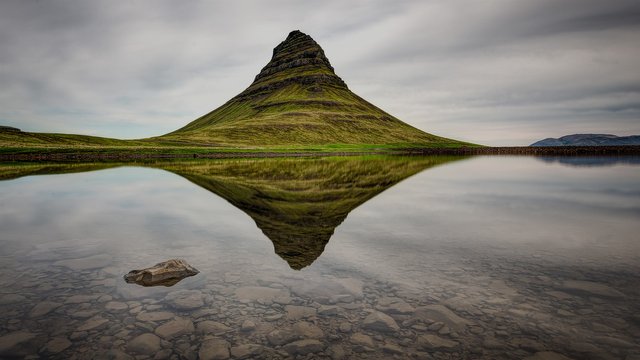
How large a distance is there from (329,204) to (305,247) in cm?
1180

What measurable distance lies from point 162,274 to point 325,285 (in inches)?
204

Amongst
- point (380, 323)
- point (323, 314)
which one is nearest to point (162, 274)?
point (323, 314)

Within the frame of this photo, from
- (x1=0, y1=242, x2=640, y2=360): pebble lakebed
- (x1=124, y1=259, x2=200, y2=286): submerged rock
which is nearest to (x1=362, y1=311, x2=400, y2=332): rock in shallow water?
(x1=0, y1=242, x2=640, y2=360): pebble lakebed

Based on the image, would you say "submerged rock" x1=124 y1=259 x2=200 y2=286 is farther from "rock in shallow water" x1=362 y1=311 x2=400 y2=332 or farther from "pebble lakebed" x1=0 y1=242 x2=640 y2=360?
"rock in shallow water" x1=362 y1=311 x2=400 y2=332

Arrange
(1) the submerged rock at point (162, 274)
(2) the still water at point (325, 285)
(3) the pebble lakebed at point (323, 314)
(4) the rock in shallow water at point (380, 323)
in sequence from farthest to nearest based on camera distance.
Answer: (1) the submerged rock at point (162, 274) < (4) the rock in shallow water at point (380, 323) < (2) the still water at point (325, 285) < (3) the pebble lakebed at point (323, 314)

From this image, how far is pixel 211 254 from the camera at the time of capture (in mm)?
14883

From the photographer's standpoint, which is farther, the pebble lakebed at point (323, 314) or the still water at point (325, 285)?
the still water at point (325, 285)

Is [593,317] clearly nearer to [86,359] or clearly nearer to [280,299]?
[280,299]

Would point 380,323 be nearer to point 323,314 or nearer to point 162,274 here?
point 323,314

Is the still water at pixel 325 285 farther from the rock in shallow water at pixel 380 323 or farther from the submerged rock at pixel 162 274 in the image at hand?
the submerged rock at pixel 162 274

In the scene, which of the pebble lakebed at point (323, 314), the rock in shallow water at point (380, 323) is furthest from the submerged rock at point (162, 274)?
the rock in shallow water at point (380, 323)

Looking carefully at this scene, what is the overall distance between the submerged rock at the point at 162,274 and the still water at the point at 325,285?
1.29 feet

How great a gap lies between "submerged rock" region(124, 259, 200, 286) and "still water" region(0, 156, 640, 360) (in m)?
0.39

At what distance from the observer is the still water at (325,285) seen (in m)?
7.97
